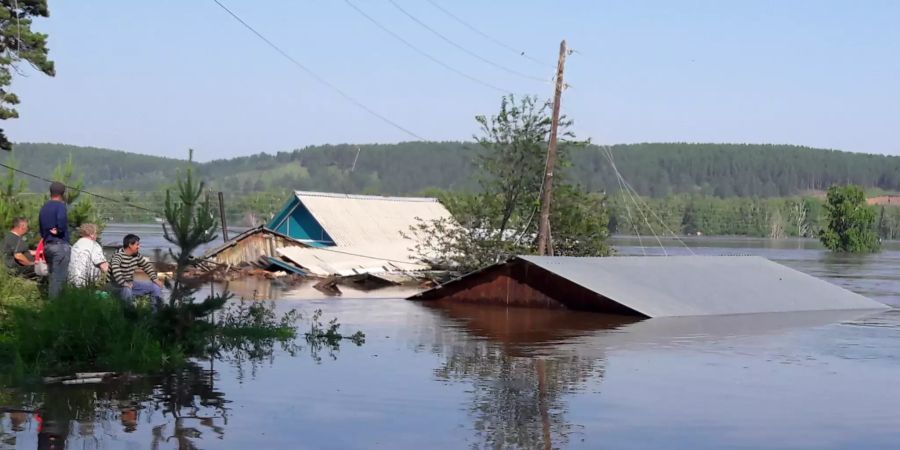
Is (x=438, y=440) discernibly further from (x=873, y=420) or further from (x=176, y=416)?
(x=873, y=420)

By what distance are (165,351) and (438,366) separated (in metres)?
3.51

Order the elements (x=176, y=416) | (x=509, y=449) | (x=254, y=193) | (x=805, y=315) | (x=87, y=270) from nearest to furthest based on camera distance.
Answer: (x=509, y=449), (x=176, y=416), (x=87, y=270), (x=805, y=315), (x=254, y=193)

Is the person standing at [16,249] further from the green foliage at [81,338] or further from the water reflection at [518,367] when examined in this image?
the water reflection at [518,367]

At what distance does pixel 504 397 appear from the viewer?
12.2 metres

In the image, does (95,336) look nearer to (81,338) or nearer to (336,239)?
(81,338)

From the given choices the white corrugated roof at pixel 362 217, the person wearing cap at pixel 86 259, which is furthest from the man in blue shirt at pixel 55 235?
the white corrugated roof at pixel 362 217

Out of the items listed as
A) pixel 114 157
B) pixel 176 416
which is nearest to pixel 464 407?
pixel 176 416

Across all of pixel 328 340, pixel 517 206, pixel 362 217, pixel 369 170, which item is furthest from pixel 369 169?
pixel 328 340

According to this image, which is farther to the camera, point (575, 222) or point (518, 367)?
point (575, 222)

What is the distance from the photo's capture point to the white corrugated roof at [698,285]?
24.1m

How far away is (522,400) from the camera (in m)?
12.0

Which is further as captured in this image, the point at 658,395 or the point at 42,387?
the point at 658,395

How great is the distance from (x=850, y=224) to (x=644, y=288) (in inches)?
3337

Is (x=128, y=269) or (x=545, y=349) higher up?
(x=128, y=269)
